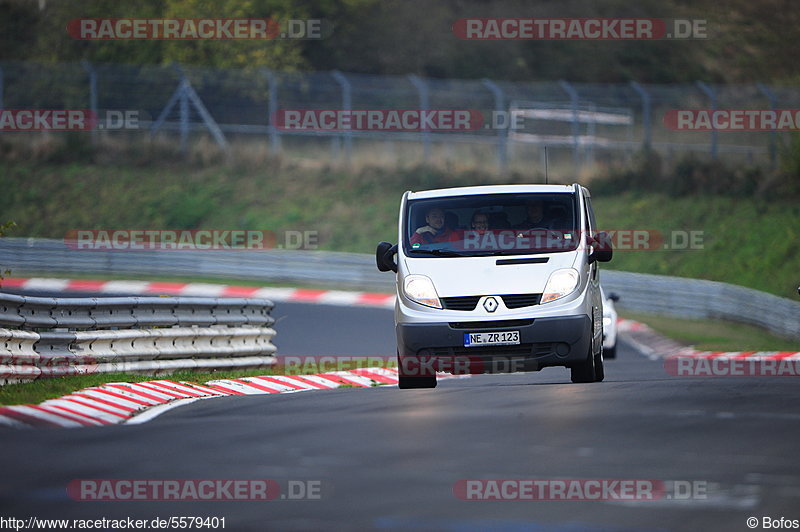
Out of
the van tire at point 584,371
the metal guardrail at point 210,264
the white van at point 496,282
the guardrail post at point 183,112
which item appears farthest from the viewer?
the guardrail post at point 183,112

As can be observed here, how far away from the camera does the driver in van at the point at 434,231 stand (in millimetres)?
14289

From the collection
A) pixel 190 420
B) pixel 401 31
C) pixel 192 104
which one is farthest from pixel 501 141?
pixel 190 420

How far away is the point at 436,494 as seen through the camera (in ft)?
25.4

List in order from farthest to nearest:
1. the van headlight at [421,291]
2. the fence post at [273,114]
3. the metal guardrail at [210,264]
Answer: the fence post at [273,114] → the metal guardrail at [210,264] → the van headlight at [421,291]


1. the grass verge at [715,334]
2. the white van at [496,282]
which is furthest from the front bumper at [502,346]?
the grass verge at [715,334]

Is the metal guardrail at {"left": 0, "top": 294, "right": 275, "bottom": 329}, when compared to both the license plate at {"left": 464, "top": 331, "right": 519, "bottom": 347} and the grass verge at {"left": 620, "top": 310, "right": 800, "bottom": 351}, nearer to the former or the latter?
the license plate at {"left": 464, "top": 331, "right": 519, "bottom": 347}

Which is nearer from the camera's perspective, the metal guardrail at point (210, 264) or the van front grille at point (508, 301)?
the van front grille at point (508, 301)

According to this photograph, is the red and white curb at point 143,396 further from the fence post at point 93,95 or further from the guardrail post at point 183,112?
the guardrail post at point 183,112

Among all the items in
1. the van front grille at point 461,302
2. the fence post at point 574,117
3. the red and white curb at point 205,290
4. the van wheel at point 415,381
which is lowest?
the red and white curb at point 205,290

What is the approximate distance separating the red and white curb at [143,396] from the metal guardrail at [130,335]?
59cm

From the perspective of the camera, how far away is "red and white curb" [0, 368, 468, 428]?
1130cm

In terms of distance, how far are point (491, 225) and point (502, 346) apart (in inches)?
50.2

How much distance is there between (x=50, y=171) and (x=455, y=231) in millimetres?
32579

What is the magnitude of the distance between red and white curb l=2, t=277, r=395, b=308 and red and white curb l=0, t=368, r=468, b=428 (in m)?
14.0
